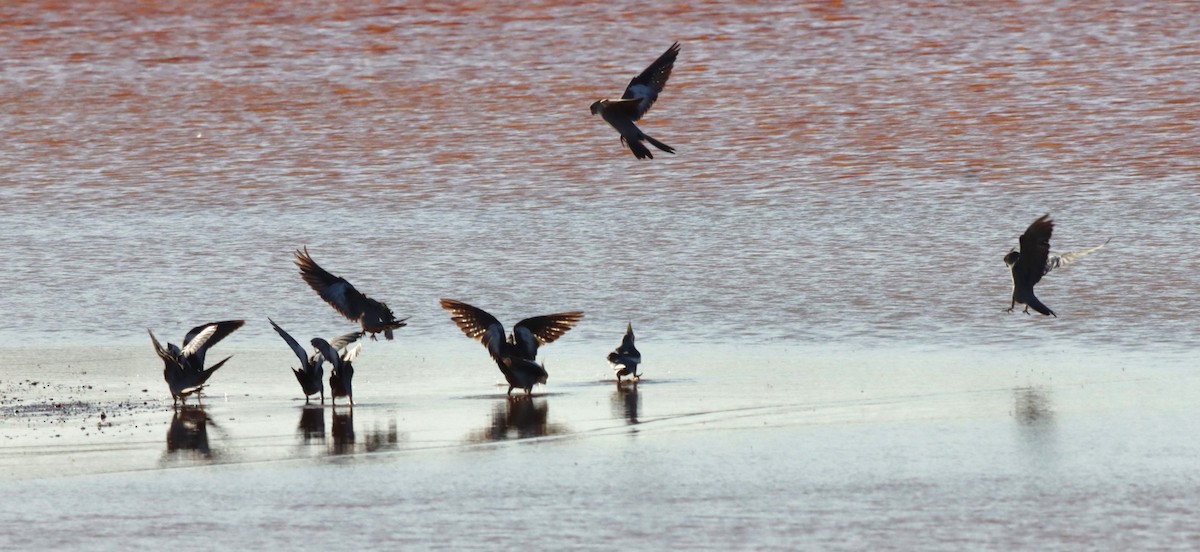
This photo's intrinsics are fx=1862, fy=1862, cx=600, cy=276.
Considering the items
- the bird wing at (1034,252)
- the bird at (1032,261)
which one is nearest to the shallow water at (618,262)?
the bird at (1032,261)

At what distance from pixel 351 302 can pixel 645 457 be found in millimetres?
3028

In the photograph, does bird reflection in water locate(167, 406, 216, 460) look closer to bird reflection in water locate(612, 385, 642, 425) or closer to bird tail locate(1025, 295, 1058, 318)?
bird reflection in water locate(612, 385, 642, 425)

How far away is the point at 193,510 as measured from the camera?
20.1 ft

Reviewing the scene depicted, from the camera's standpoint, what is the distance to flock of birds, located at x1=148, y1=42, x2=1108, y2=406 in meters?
8.24

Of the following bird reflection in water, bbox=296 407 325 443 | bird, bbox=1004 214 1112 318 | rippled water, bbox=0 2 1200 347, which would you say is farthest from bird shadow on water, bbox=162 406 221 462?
bird, bbox=1004 214 1112 318

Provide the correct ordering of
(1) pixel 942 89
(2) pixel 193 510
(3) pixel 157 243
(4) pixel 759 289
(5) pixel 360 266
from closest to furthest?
(2) pixel 193 510, (4) pixel 759 289, (5) pixel 360 266, (3) pixel 157 243, (1) pixel 942 89

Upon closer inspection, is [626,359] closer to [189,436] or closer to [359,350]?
[359,350]

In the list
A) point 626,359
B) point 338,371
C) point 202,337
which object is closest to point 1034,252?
point 626,359

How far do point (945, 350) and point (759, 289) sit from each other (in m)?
1.82

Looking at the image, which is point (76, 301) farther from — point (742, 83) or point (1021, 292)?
point (742, 83)

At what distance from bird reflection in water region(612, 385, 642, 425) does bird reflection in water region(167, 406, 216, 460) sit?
66.4 inches

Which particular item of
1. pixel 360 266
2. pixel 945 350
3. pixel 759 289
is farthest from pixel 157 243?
pixel 945 350

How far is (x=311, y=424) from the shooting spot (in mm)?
7754

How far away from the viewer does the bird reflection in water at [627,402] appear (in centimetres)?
775
